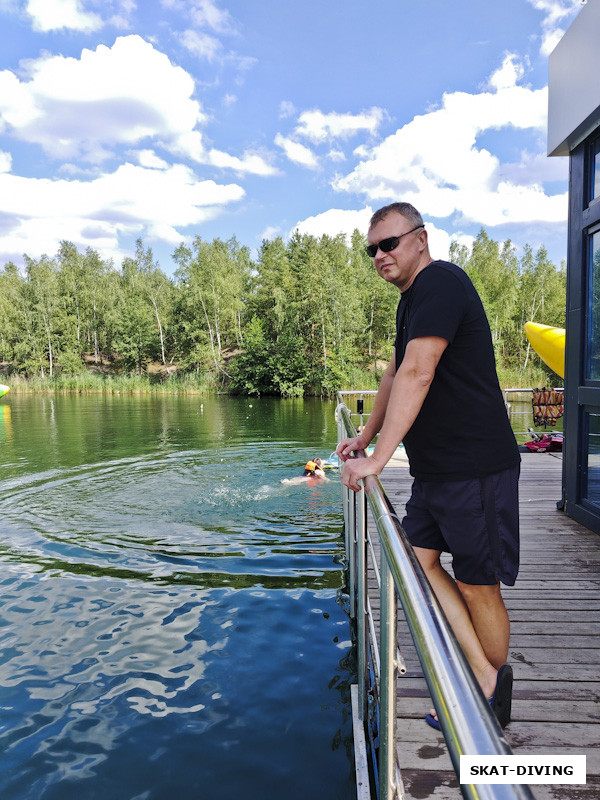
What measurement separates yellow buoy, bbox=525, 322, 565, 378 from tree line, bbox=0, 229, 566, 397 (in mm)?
26845

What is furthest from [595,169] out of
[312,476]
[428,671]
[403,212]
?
[312,476]

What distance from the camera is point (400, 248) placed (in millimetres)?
2098

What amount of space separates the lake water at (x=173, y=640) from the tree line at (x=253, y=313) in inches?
1149

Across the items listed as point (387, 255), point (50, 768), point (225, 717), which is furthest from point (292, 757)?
point (387, 255)

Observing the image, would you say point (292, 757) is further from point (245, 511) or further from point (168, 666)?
point (245, 511)

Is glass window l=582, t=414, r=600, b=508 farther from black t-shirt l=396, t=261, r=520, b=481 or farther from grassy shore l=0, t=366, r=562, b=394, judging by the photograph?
grassy shore l=0, t=366, r=562, b=394

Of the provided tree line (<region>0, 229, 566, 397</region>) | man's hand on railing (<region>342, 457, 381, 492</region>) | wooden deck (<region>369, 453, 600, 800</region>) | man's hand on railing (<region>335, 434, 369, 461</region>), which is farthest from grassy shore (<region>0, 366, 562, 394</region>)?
man's hand on railing (<region>342, 457, 381, 492</region>)

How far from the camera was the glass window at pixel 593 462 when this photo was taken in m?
4.82

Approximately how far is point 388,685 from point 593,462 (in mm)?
4065

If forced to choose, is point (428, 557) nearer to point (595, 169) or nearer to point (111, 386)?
point (595, 169)

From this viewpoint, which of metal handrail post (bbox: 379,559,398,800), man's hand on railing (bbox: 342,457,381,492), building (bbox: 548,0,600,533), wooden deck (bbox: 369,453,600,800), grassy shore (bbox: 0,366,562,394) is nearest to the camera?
metal handrail post (bbox: 379,559,398,800)

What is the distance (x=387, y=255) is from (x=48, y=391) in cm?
4146

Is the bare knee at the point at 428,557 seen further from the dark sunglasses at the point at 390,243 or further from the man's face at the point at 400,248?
the dark sunglasses at the point at 390,243

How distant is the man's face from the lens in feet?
6.87
